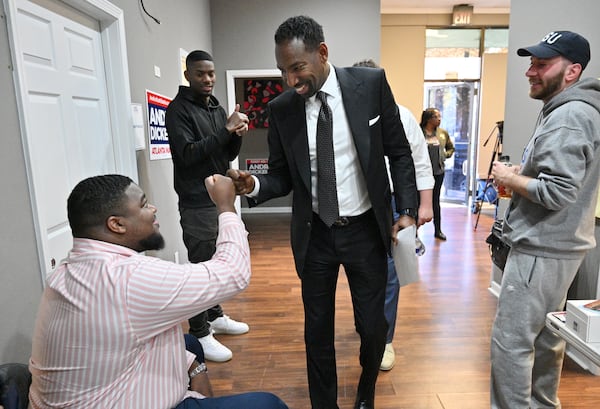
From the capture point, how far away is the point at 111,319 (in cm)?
85

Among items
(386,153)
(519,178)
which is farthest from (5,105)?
(519,178)

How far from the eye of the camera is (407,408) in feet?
6.06

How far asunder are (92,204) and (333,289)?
3.23 feet

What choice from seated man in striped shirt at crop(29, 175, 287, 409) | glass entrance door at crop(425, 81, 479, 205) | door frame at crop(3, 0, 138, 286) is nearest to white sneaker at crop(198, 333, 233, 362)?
door frame at crop(3, 0, 138, 286)

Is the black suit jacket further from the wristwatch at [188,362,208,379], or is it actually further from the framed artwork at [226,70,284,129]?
the framed artwork at [226,70,284,129]

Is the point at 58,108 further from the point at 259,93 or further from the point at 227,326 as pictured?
the point at 259,93

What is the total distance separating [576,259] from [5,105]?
2122 millimetres

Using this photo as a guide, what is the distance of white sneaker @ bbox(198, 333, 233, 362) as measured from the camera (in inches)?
88.4

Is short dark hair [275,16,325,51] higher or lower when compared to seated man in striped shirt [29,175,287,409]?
higher

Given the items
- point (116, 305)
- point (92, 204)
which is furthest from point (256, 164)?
point (116, 305)

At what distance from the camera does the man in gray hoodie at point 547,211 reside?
52.1 inches

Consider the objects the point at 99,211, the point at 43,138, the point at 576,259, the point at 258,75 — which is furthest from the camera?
the point at 258,75

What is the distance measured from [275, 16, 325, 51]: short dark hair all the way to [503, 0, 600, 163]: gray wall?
6.19 ft

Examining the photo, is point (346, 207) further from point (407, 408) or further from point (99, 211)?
point (407, 408)
